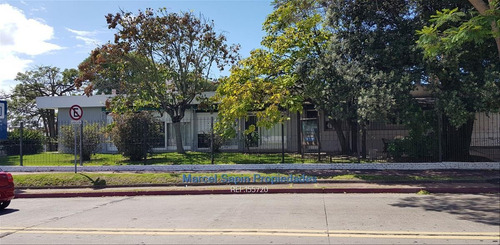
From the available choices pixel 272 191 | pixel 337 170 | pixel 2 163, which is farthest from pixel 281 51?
pixel 2 163

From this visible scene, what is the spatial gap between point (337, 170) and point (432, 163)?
12.5 feet

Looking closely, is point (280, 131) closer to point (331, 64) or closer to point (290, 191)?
point (331, 64)

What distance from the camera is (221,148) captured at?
22.8 m

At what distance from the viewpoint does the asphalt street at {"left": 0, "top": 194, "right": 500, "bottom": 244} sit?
6.08m

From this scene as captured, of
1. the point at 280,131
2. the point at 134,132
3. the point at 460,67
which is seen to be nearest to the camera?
the point at 460,67

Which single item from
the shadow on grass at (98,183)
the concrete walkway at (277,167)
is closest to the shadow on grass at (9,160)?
the concrete walkway at (277,167)

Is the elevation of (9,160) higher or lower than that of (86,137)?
lower

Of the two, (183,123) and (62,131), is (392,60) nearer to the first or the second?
(183,123)

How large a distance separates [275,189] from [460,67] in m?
8.70

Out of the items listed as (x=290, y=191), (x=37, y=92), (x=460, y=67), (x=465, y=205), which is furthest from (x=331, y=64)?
(x=37, y=92)

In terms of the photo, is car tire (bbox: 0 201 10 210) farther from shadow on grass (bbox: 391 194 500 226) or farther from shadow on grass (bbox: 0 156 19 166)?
shadow on grass (bbox: 391 194 500 226)

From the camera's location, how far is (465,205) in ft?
28.6

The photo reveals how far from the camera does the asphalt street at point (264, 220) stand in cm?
608

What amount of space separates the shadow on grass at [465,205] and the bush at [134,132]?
475 inches
